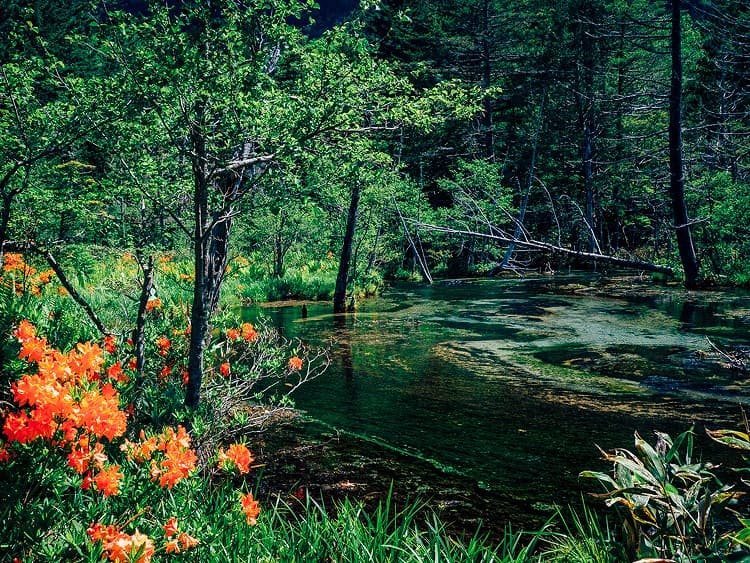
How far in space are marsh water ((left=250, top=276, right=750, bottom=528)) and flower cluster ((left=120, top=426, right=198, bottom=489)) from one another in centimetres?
265

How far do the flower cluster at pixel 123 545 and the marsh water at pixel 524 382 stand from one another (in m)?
3.01

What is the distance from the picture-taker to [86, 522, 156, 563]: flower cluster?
6.01 ft

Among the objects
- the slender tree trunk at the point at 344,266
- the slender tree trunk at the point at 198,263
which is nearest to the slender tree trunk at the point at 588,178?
the slender tree trunk at the point at 344,266

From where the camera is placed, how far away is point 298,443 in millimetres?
5633

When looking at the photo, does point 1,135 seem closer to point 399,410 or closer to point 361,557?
point 361,557

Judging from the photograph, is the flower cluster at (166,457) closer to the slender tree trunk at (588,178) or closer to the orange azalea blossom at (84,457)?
the orange azalea blossom at (84,457)

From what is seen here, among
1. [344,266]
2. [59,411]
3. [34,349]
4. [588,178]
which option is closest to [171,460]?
[59,411]

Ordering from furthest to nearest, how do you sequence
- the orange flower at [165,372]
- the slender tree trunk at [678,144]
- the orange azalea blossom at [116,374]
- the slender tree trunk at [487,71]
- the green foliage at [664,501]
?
the slender tree trunk at [487,71], the slender tree trunk at [678,144], the orange flower at [165,372], the orange azalea blossom at [116,374], the green foliage at [664,501]

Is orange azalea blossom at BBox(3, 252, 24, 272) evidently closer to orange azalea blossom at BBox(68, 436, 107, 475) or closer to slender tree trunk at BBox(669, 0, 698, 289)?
orange azalea blossom at BBox(68, 436, 107, 475)

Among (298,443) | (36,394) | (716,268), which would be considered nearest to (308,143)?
(36,394)

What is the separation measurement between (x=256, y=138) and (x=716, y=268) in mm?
12675

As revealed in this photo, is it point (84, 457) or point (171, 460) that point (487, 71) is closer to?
point (171, 460)

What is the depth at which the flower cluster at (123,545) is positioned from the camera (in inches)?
72.2

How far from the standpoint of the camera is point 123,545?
1.83 meters
